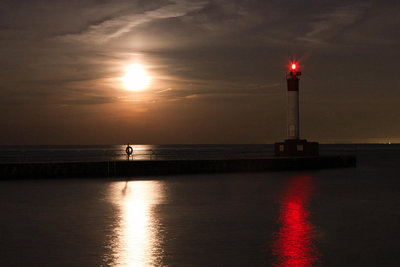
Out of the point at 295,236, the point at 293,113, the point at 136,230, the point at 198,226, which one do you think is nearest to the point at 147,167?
the point at 293,113

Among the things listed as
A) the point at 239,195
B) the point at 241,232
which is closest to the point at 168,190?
the point at 239,195

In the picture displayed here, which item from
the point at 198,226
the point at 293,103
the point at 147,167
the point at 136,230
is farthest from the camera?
the point at 293,103

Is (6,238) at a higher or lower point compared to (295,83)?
lower

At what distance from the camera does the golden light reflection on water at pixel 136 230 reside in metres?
10.8

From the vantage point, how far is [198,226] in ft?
50.5

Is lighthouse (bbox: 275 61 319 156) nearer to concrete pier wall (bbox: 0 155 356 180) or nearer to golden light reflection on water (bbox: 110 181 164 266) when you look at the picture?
concrete pier wall (bbox: 0 155 356 180)

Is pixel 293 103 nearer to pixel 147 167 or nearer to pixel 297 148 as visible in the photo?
pixel 297 148

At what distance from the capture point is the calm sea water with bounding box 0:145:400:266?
1102 centimetres

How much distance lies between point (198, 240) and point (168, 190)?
14461mm

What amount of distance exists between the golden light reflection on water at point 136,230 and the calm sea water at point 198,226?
3 cm

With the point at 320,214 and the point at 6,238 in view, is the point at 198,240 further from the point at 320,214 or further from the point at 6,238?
the point at 320,214

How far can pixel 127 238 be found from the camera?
1289 centimetres

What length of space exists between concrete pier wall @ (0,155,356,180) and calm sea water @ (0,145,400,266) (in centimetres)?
651

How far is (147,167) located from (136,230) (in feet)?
80.3
